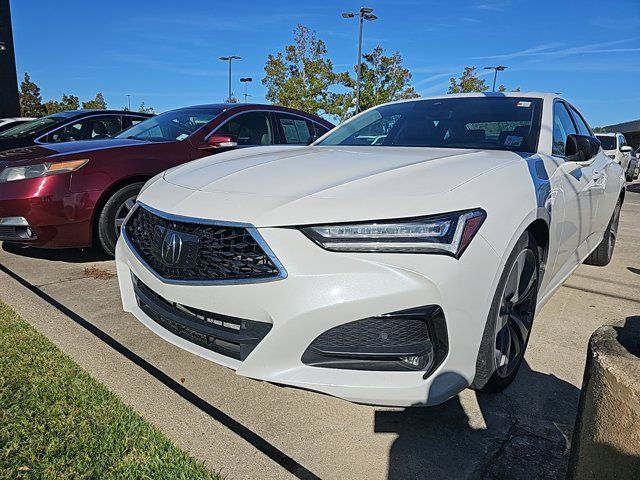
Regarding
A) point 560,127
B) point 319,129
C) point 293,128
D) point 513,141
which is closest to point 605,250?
point 560,127

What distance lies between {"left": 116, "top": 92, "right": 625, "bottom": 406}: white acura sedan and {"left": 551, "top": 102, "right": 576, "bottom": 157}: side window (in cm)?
59

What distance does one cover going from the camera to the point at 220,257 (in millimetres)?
1886

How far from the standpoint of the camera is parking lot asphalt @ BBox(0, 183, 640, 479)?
182 cm

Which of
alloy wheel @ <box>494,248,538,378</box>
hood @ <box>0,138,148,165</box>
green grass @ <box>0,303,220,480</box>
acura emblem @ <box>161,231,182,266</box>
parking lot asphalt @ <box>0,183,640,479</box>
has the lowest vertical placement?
parking lot asphalt @ <box>0,183,640,479</box>

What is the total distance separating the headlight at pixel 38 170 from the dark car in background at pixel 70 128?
8.74ft

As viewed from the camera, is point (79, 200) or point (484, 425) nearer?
point (484, 425)

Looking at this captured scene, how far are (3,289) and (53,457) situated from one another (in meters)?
2.12

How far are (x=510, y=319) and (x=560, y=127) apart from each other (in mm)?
1636

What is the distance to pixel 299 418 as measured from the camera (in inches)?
83.4

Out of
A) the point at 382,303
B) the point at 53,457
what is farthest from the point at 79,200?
the point at 382,303

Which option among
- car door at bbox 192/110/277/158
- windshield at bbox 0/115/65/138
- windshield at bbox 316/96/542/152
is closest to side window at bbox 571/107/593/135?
windshield at bbox 316/96/542/152

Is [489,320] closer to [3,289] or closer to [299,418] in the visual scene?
[299,418]

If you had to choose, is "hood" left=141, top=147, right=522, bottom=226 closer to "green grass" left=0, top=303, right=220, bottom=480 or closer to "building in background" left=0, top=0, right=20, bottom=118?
"green grass" left=0, top=303, right=220, bottom=480

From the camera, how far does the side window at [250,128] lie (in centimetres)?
495
